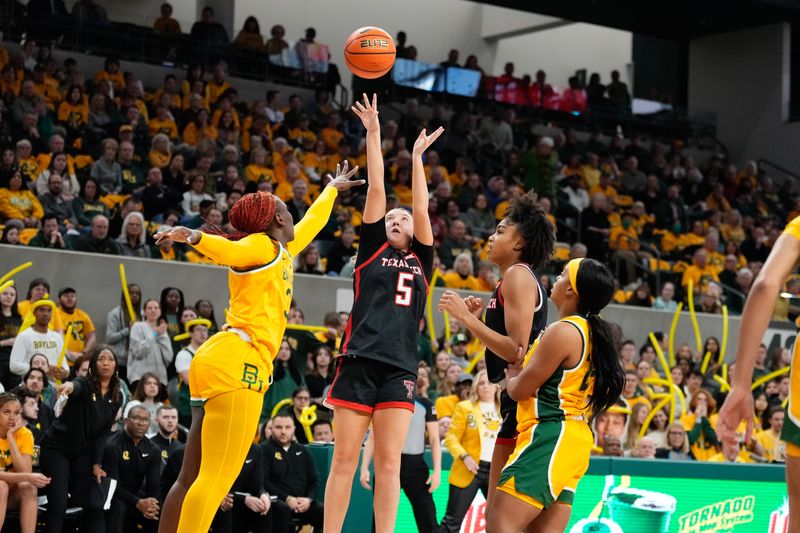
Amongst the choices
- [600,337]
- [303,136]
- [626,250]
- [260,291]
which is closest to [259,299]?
[260,291]

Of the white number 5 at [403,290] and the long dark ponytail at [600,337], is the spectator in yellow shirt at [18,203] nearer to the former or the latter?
the white number 5 at [403,290]

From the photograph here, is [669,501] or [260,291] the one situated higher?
[260,291]

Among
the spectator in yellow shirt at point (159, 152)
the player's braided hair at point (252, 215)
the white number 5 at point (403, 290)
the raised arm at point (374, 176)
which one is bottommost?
the white number 5 at point (403, 290)

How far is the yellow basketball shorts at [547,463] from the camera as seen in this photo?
5.06 metres

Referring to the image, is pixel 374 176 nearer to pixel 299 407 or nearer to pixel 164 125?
pixel 299 407

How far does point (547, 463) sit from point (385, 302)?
1.26m

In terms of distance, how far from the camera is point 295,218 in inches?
573

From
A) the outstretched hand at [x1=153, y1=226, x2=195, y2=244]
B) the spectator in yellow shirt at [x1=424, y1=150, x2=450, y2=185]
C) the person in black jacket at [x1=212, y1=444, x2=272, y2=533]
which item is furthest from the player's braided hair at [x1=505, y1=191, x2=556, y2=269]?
the spectator in yellow shirt at [x1=424, y1=150, x2=450, y2=185]

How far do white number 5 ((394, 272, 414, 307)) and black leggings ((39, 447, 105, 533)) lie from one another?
13.8ft

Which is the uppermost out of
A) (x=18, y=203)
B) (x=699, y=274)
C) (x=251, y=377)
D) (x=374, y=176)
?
(x=374, y=176)

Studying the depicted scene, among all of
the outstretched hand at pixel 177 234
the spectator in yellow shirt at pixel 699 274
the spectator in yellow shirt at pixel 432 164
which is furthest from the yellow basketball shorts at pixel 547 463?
the spectator in yellow shirt at pixel 699 274

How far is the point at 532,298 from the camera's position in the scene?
566 cm

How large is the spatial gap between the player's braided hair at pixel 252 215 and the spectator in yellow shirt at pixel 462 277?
9.52 meters

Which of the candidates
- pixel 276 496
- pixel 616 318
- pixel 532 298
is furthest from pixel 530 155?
pixel 532 298
